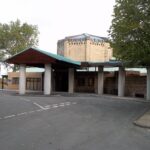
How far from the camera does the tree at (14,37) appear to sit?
74812 mm

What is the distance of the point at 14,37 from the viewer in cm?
7500

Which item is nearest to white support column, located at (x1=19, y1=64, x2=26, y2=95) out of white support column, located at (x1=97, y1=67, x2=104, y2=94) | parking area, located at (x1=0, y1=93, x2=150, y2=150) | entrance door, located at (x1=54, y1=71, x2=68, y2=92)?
white support column, located at (x1=97, y1=67, x2=104, y2=94)

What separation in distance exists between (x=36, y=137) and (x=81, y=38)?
47888 millimetres

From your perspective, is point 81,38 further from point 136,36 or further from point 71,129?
point 71,129

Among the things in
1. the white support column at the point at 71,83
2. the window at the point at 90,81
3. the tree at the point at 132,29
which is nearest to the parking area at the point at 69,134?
the tree at the point at 132,29

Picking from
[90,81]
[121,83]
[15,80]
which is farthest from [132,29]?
[15,80]

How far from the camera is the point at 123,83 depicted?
42.7 m

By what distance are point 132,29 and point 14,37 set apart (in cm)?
5492

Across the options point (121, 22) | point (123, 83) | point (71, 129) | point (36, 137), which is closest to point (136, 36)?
point (121, 22)

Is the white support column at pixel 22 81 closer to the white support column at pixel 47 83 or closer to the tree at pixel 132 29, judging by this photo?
the white support column at pixel 47 83

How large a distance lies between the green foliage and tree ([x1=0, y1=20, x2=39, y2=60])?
5214 centimetres

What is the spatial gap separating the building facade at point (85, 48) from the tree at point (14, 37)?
1710cm

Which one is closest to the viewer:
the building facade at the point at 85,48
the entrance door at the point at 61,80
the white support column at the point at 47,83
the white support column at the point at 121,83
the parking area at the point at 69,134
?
the parking area at the point at 69,134

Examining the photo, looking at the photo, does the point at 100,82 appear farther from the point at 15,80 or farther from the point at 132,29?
the point at 132,29
